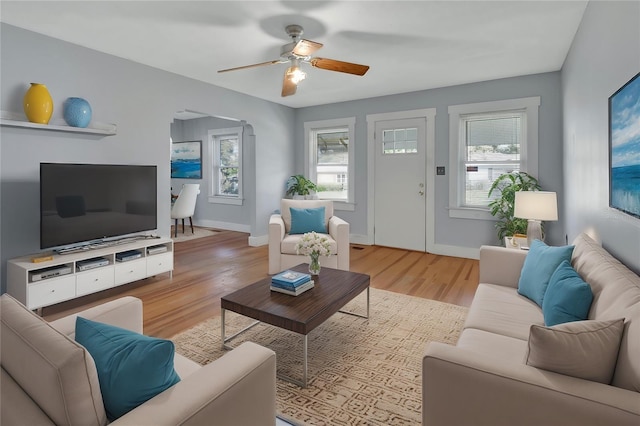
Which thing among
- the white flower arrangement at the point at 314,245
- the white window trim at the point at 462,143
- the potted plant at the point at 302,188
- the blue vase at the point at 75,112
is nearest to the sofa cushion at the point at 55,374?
the white flower arrangement at the point at 314,245

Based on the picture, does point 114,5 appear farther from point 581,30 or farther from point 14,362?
point 581,30

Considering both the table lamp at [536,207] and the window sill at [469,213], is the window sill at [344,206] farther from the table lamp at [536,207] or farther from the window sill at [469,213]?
the table lamp at [536,207]

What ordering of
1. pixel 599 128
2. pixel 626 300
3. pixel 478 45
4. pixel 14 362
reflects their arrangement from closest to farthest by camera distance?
pixel 14 362
pixel 626 300
pixel 599 128
pixel 478 45

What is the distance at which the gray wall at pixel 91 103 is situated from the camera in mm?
3035

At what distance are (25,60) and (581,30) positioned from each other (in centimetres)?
489

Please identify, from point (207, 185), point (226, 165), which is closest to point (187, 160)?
point (207, 185)

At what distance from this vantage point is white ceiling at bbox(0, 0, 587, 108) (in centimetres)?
269

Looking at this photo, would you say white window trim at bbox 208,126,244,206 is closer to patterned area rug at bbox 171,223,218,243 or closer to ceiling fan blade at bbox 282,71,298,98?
patterned area rug at bbox 171,223,218,243

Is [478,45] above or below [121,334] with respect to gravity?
above

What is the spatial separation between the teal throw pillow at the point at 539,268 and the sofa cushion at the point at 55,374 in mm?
2122

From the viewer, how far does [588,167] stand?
2.61 meters

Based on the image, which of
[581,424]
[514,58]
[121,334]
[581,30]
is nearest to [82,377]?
[121,334]

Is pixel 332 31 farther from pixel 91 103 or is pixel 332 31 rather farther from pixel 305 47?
pixel 91 103

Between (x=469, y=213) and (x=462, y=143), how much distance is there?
3.38ft
